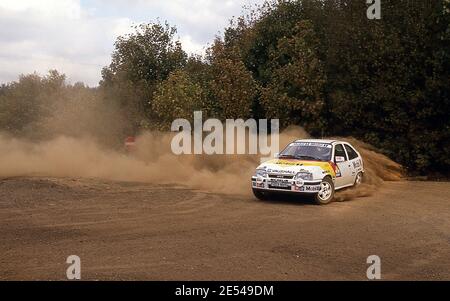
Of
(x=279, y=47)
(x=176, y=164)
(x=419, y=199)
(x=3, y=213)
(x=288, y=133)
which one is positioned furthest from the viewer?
(x=279, y=47)

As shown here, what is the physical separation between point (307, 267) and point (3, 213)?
7241mm

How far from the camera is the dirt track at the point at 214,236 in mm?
7312

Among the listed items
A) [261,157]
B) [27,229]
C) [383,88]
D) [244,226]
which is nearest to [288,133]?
[261,157]

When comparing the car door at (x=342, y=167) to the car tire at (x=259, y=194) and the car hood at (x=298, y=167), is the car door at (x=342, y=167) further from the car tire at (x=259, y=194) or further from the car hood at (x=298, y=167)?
the car tire at (x=259, y=194)

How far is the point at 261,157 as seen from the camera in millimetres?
20781

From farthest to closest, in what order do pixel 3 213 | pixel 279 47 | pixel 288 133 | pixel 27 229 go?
pixel 279 47
pixel 288 133
pixel 3 213
pixel 27 229

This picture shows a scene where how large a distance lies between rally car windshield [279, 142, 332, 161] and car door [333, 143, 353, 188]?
28cm

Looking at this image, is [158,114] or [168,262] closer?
[168,262]

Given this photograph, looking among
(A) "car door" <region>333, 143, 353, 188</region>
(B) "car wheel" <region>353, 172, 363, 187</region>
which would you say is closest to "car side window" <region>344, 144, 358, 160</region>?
(A) "car door" <region>333, 143, 353, 188</region>

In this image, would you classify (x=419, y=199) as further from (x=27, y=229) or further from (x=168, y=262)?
(x=27, y=229)

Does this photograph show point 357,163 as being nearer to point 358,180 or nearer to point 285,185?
point 358,180

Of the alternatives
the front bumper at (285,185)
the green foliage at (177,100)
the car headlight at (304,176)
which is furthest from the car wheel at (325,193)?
the green foliage at (177,100)

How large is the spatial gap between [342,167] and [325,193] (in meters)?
1.39

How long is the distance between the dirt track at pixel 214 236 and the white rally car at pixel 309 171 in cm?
44
